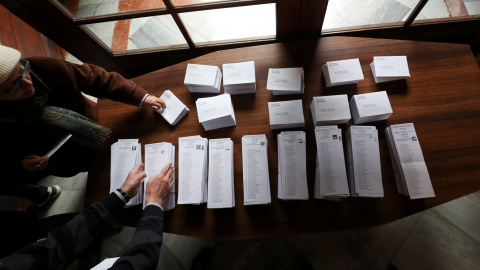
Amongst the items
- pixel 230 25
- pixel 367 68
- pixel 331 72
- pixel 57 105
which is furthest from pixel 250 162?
pixel 230 25

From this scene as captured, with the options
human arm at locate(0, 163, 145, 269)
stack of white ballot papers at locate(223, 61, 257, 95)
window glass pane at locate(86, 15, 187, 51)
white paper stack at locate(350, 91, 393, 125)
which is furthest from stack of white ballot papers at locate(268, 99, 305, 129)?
window glass pane at locate(86, 15, 187, 51)

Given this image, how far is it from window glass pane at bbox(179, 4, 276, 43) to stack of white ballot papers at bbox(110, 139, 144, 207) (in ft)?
4.45

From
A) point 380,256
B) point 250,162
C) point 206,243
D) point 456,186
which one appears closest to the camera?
point 456,186

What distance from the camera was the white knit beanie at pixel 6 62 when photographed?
2.95 feet

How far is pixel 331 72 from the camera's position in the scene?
1.29 meters

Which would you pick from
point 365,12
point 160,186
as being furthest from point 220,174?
point 365,12

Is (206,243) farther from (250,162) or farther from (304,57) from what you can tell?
(304,57)

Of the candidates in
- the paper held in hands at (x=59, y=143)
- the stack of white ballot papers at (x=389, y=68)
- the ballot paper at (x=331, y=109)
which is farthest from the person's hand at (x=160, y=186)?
the stack of white ballot papers at (x=389, y=68)

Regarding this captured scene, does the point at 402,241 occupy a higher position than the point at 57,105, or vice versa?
the point at 57,105

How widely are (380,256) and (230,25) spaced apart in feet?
7.58

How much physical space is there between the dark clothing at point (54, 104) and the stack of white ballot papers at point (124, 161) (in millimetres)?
247

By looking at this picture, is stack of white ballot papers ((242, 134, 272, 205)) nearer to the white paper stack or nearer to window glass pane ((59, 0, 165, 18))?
the white paper stack

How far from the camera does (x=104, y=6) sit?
5.64ft

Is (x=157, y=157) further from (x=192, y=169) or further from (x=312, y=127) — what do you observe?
(x=312, y=127)
